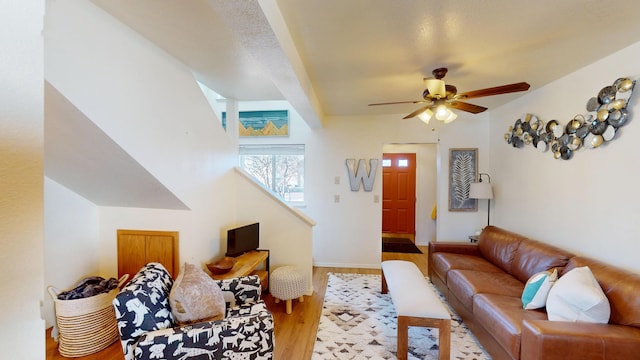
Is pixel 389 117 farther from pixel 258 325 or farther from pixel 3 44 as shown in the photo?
pixel 3 44

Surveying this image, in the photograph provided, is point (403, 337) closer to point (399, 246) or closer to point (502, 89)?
point (502, 89)

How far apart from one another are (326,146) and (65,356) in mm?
3620

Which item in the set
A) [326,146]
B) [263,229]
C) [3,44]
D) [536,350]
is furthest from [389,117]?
[3,44]

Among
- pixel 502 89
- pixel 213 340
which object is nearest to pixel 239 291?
pixel 213 340

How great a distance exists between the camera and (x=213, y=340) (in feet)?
4.75

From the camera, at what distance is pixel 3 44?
1.01 feet

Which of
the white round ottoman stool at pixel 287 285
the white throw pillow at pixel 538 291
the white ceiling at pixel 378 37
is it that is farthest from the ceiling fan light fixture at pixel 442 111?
the white round ottoman stool at pixel 287 285

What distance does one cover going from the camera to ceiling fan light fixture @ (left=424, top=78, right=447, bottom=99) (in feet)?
6.90

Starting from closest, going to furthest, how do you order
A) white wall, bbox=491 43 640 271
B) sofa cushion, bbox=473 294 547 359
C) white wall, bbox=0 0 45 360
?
white wall, bbox=0 0 45 360 → sofa cushion, bbox=473 294 547 359 → white wall, bbox=491 43 640 271

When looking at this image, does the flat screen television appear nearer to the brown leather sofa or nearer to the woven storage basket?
the woven storage basket

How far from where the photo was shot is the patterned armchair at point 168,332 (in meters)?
1.37

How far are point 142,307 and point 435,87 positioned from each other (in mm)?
2541

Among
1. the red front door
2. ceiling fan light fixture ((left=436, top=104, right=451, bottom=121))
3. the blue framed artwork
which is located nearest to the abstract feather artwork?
ceiling fan light fixture ((left=436, top=104, right=451, bottom=121))

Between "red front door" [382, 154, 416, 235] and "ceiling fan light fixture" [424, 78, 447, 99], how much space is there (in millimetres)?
3848
